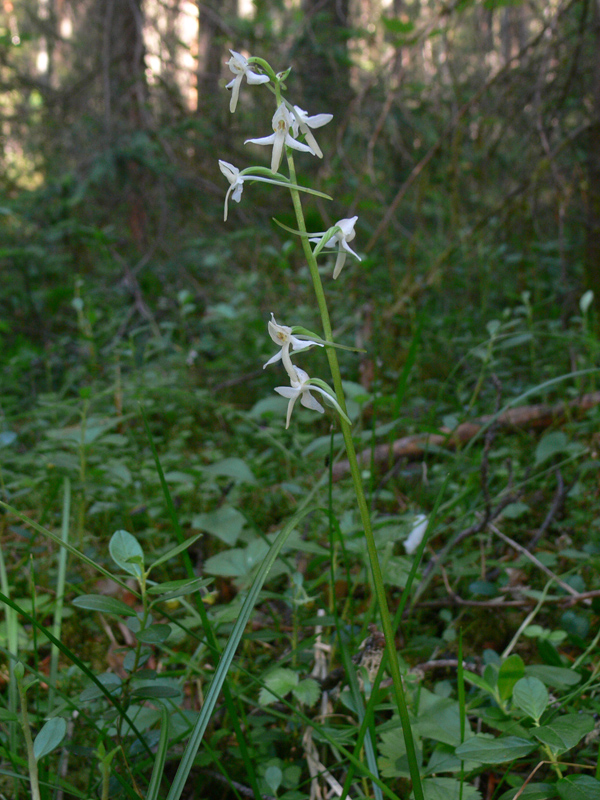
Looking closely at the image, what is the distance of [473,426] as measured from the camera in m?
2.33

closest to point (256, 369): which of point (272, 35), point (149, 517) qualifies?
point (149, 517)

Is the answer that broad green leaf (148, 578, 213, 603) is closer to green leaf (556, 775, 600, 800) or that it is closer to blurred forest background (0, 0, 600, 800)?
blurred forest background (0, 0, 600, 800)

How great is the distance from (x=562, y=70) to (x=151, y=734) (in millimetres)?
3646

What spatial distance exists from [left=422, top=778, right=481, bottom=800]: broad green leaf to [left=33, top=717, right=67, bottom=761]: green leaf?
0.51 meters

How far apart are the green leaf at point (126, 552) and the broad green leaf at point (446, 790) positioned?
1.70 feet

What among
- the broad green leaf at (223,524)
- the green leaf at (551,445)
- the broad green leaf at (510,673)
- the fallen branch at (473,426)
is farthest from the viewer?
the fallen branch at (473,426)

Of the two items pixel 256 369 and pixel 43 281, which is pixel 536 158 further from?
pixel 43 281

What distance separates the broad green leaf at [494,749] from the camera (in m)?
0.76

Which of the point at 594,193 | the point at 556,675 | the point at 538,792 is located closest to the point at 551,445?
the point at 556,675

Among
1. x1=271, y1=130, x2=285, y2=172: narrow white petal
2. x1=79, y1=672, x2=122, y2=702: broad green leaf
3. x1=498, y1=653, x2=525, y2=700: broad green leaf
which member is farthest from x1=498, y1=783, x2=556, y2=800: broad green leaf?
x1=271, y1=130, x2=285, y2=172: narrow white petal

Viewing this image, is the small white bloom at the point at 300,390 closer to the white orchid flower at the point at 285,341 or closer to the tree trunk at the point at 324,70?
the white orchid flower at the point at 285,341

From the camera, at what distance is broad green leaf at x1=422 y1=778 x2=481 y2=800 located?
820mm

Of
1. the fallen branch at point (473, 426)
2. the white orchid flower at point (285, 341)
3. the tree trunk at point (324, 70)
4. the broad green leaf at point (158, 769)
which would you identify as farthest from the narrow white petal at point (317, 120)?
the tree trunk at point (324, 70)

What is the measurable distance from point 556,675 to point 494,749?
0.98 feet
